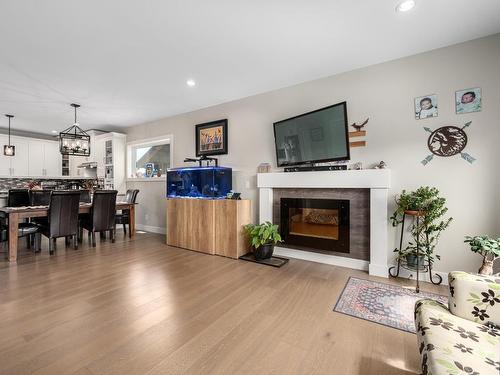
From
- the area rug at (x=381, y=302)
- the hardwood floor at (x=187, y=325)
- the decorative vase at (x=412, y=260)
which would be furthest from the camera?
the decorative vase at (x=412, y=260)

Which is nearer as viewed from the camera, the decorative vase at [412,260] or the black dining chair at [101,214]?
the decorative vase at [412,260]

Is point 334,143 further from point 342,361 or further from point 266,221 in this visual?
point 342,361

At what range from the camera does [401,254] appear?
8.79ft

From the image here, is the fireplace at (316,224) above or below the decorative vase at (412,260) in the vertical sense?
above

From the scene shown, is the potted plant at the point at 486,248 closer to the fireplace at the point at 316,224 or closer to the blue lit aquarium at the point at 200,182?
the fireplace at the point at 316,224

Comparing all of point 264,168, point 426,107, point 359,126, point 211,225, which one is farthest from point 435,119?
point 211,225

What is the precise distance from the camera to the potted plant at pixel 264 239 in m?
3.30

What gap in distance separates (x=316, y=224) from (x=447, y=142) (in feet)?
5.77

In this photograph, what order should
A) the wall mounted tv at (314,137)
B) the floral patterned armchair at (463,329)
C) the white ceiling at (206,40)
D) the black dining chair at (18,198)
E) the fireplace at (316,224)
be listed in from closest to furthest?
the floral patterned armchair at (463,329) → the white ceiling at (206,40) → the wall mounted tv at (314,137) → the fireplace at (316,224) → the black dining chair at (18,198)

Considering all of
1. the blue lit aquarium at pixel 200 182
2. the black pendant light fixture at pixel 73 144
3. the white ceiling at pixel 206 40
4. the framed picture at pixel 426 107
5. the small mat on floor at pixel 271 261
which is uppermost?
the white ceiling at pixel 206 40

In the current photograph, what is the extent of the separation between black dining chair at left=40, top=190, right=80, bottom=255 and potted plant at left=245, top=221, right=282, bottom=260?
2929mm

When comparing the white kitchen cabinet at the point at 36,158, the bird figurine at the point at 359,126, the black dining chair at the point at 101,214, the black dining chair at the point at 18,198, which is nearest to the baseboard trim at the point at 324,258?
the bird figurine at the point at 359,126

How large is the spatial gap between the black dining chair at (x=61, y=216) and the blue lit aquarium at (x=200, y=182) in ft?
4.88

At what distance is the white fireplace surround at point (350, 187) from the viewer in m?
2.84
